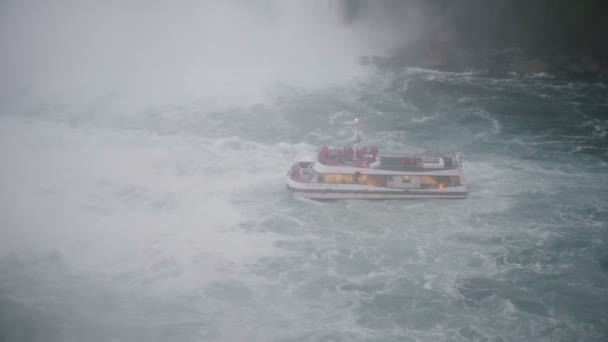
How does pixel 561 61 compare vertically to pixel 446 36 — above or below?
below

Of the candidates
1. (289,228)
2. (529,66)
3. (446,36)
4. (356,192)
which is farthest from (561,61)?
(289,228)

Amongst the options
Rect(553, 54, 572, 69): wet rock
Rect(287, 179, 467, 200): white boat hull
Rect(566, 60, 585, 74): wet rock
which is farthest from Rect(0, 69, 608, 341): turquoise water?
Rect(553, 54, 572, 69): wet rock

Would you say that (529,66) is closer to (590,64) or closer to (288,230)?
(590,64)

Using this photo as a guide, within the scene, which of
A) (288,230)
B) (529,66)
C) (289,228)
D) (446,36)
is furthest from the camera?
(446,36)

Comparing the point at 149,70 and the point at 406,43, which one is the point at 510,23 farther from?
the point at 149,70

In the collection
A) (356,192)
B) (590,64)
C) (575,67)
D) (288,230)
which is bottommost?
(288,230)

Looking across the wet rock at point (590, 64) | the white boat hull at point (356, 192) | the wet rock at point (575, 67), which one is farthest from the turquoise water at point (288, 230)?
the wet rock at point (590, 64)

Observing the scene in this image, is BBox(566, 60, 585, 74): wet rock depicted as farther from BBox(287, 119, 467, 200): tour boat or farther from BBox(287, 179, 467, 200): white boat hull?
BBox(287, 179, 467, 200): white boat hull

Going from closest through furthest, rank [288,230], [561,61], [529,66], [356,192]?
[288,230] → [356,192] → [561,61] → [529,66]
